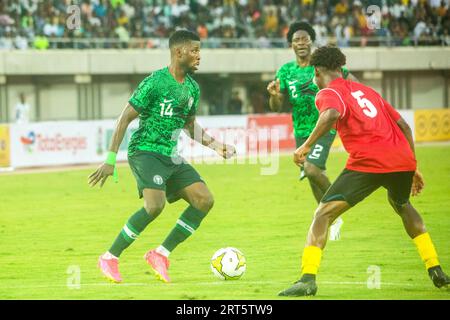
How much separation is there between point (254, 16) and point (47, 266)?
31.2 meters

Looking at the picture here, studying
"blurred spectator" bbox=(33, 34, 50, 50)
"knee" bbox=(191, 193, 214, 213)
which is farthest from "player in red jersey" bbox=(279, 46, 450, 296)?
"blurred spectator" bbox=(33, 34, 50, 50)

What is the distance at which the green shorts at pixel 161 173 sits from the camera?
10.7m

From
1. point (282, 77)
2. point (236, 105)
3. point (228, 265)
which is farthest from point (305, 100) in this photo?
point (236, 105)

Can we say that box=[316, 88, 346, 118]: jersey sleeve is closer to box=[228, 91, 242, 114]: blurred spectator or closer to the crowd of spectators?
the crowd of spectators

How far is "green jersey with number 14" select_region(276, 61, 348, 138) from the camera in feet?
46.5

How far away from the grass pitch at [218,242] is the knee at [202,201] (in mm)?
737

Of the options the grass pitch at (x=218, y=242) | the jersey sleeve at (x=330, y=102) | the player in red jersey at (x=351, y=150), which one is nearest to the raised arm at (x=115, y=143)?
the grass pitch at (x=218, y=242)

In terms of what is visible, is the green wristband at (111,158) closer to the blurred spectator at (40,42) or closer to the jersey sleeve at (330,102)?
the jersey sleeve at (330,102)

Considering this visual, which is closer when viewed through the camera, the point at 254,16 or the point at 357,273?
the point at 357,273

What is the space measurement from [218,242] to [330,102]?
5.54m

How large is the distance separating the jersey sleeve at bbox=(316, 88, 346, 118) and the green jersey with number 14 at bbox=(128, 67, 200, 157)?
6.53 ft
